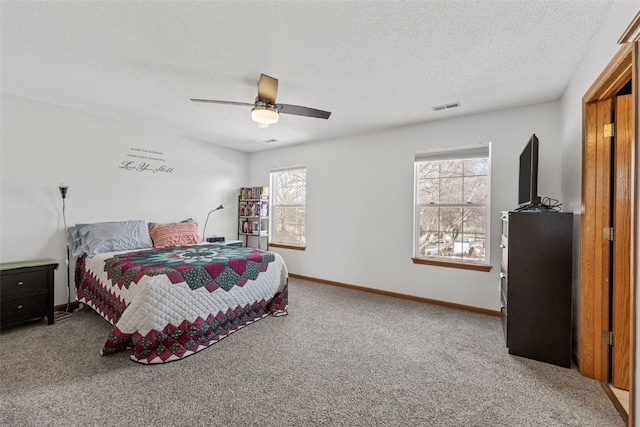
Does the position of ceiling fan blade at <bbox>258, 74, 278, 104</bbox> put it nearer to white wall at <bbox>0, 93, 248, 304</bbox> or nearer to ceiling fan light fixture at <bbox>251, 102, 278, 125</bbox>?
ceiling fan light fixture at <bbox>251, 102, 278, 125</bbox>

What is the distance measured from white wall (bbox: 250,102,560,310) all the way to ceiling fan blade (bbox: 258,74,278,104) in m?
2.22

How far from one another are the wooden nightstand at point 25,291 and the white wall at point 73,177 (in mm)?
536

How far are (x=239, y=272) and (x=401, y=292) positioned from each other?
7.68 ft

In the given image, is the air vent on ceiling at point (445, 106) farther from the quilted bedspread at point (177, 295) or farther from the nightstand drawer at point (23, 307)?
the nightstand drawer at point (23, 307)

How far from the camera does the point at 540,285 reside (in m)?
2.33

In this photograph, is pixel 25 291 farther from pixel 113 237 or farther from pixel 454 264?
pixel 454 264

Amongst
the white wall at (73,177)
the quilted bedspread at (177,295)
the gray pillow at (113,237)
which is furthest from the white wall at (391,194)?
the gray pillow at (113,237)

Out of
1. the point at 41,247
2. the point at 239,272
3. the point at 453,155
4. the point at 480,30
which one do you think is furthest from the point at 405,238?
the point at 41,247

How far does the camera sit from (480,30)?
6.35 feet

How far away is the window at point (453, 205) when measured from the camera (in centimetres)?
354

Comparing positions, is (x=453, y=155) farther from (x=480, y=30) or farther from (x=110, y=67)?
(x=110, y=67)

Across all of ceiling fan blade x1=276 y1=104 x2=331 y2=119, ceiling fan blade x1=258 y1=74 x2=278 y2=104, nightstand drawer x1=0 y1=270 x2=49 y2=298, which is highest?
ceiling fan blade x1=258 y1=74 x2=278 y2=104


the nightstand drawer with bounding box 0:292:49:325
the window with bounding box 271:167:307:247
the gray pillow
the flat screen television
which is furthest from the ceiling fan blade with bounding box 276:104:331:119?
the nightstand drawer with bounding box 0:292:49:325

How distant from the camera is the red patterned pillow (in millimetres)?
3970
